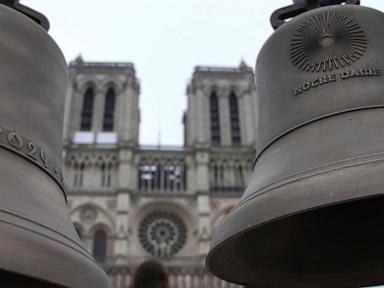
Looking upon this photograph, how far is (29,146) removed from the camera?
7.18 ft

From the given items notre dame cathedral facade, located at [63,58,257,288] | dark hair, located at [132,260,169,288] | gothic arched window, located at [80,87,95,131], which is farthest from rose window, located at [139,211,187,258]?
dark hair, located at [132,260,169,288]

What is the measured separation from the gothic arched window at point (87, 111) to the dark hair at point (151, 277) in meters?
28.7

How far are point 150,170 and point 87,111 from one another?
19.8ft

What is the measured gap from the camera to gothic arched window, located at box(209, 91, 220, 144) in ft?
103

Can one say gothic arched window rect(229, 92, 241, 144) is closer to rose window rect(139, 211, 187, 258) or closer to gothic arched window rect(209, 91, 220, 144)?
gothic arched window rect(209, 91, 220, 144)

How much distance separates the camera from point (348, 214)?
9.11ft

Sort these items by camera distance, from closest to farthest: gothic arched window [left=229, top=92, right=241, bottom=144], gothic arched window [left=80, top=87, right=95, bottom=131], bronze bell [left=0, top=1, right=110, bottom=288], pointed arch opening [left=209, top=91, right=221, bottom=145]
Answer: bronze bell [left=0, top=1, right=110, bottom=288]
gothic arched window [left=80, top=87, right=95, bottom=131]
pointed arch opening [left=209, top=91, right=221, bottom=145]
gothic arched window [left=229, top=92, right=241, bottom=144]

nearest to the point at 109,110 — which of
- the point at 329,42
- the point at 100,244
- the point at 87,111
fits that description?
the point at 87,111

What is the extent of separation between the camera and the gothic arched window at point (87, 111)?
3047 centimetres

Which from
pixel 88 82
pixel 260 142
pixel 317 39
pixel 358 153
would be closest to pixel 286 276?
pixel 260 142

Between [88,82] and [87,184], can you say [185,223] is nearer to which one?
[87,184]

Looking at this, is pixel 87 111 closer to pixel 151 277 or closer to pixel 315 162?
pixel 151 277

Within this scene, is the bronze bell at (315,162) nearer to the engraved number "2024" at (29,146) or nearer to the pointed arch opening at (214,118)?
the engraved number "2024" at (29,146)

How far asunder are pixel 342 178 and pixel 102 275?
3.85ft
